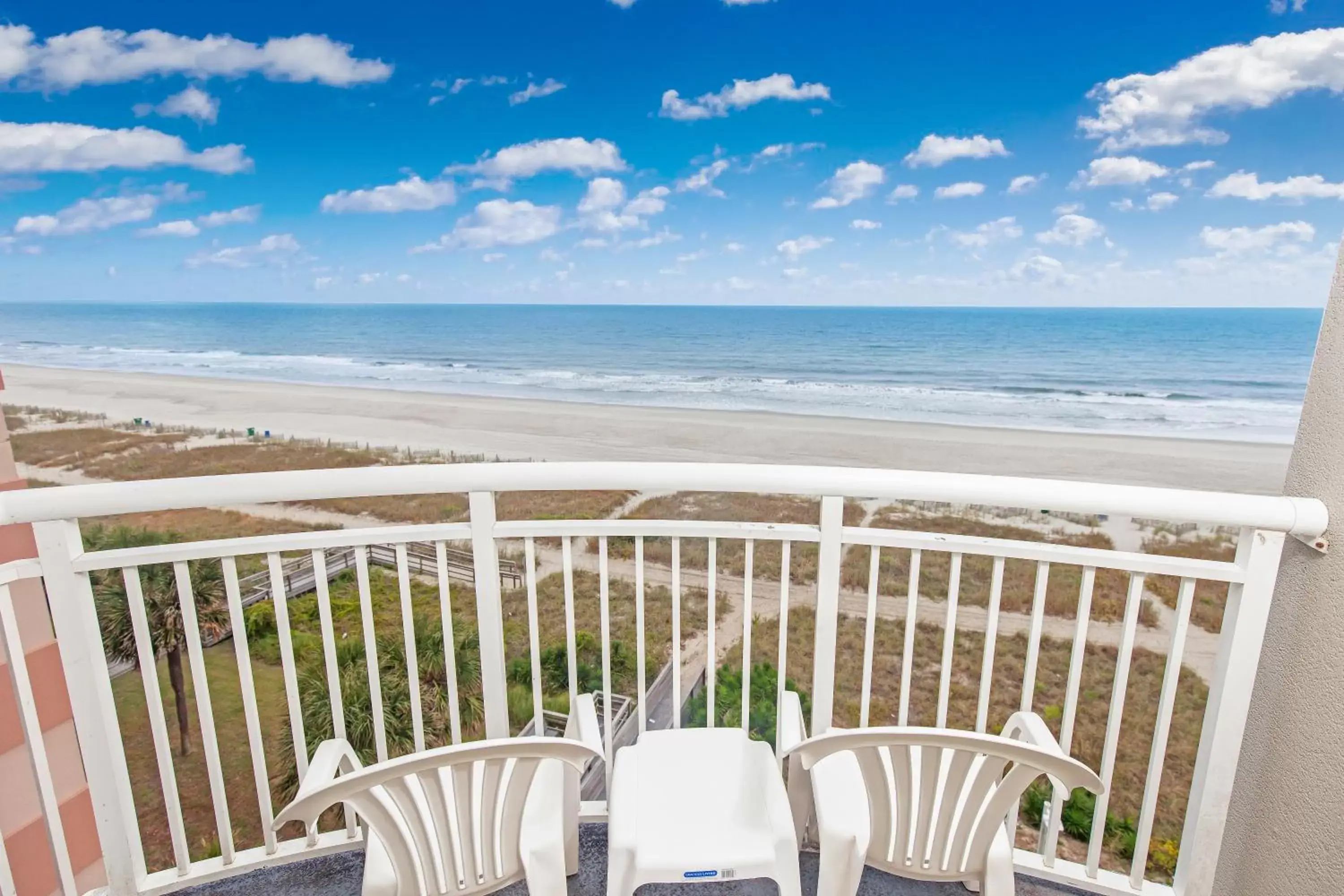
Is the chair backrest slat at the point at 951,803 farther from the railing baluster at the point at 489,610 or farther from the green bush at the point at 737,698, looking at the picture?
the green bush at the point at 737,698

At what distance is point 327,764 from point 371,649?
536 mm

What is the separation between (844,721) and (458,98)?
63.3 ft

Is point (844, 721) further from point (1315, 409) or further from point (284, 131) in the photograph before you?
point (284, 131)

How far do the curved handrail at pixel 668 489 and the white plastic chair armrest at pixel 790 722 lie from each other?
0.46m

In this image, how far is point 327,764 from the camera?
121 centimetres

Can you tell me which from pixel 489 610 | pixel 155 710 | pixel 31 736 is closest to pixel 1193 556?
pixel 489 610

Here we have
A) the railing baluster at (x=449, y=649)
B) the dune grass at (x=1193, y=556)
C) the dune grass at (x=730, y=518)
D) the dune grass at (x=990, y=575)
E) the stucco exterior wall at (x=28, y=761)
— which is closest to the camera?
the railing baluster at (x=449, y=649)

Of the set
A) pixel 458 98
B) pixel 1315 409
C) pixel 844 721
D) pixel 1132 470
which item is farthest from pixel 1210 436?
pixel 458 98

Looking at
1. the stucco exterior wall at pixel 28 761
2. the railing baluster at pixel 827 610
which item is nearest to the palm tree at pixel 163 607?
the stucco exterior wall at pixel 28 761

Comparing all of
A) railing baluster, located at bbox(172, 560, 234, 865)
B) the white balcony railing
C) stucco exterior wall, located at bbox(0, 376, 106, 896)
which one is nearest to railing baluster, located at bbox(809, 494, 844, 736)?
the white balcony railing

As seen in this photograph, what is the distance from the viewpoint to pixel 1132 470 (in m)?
→ 13.8

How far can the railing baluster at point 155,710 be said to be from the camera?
1.51m

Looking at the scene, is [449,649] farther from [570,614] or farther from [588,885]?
[588,885]

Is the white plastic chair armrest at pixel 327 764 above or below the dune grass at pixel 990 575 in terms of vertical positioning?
above
